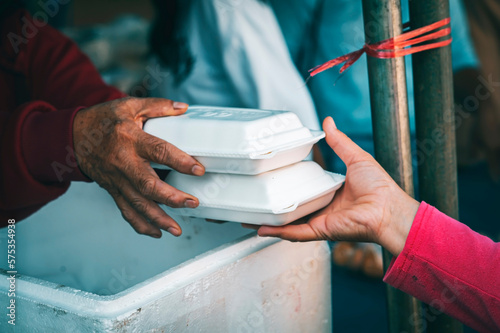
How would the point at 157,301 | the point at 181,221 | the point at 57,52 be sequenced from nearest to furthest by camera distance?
the point at 157,301 → the point at 181,221 → the point at 57,52

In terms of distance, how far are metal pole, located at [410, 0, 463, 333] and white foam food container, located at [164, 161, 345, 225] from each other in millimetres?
224

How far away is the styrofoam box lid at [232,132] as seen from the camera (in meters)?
0.94

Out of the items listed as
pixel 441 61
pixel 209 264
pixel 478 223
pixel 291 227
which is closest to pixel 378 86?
pixel 441 61

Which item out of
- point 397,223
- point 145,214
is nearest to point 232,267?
point 145,214

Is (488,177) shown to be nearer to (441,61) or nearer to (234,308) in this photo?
(441,61)

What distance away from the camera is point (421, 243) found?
37.4 inches

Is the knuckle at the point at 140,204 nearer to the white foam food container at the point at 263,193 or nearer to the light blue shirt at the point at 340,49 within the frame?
the white foam food container at the point at 263,193

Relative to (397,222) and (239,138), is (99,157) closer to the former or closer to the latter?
(239,138)

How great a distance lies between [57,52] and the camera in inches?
68.6

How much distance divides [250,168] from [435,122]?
18.1 inches

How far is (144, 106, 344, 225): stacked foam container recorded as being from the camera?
0.94 m

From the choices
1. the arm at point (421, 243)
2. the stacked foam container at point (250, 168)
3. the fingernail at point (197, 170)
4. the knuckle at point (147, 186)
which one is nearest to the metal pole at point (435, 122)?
the arm at point (421, 243)

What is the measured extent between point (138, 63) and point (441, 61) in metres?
2.51

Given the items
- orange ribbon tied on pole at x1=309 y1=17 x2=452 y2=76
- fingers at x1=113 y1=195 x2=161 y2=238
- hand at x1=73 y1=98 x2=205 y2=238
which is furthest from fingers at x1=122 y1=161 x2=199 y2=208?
orange ribbon tied on pole at x1=309 y1=17 x2=452 y2=76
